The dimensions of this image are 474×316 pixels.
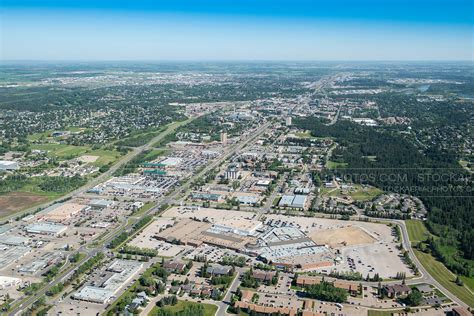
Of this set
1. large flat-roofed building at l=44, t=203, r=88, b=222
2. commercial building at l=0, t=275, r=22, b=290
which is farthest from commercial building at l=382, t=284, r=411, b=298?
large flat-roofed building at l=44, t=203, r=88, b=222

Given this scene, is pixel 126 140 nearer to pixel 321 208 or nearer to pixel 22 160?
pixel 22 160

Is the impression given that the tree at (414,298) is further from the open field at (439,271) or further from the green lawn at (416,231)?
the green lawn at (416,231)

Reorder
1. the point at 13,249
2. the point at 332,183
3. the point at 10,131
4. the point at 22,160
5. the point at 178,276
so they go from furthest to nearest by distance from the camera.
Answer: the point at 10,131
the point at 22,160
the point at 332,183
the point at 13,249
the point at 178,276

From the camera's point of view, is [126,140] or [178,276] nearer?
[178,276]

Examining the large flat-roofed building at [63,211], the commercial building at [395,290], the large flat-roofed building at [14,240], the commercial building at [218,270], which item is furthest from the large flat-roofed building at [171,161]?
the commercial building at [395,290]

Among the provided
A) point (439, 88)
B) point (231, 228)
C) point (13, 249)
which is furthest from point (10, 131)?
point (439, 88)

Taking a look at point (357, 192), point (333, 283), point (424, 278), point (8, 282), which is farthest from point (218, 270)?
point (357, 192)
